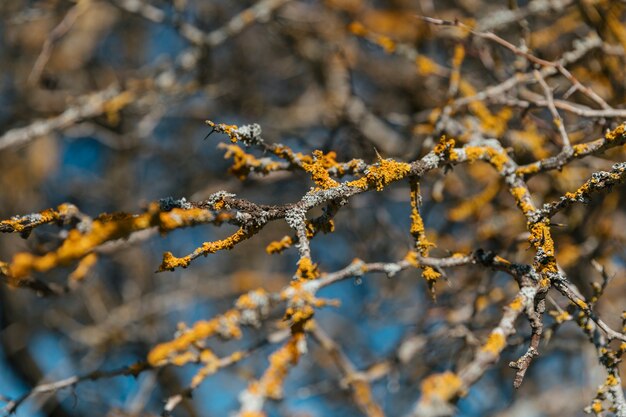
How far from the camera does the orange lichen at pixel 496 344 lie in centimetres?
100

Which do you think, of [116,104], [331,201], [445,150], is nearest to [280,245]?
[331,201]

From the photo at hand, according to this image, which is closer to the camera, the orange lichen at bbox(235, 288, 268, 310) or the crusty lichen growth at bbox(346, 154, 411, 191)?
the orange lichen at bbox(235, 288, 268, 310)

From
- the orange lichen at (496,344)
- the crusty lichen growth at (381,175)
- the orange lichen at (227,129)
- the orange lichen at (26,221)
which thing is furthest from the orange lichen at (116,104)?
the orange lichen at (496,344)

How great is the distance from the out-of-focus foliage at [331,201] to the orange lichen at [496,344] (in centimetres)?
1

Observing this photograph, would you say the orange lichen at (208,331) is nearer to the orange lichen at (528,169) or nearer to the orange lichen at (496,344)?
the orange lichen at (496,344)

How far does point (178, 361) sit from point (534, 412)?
312 centimetres

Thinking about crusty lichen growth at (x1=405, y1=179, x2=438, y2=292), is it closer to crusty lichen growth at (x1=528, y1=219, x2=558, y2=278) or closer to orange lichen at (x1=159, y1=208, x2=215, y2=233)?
crusty lichen growth at (x1=528, y1=219, x2=558, y2=278)

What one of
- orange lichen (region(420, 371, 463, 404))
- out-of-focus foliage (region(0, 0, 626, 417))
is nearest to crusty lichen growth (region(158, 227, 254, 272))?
out-of-focus foliage (region(0, 0, 626, 417))

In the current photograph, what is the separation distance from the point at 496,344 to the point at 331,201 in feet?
1.66

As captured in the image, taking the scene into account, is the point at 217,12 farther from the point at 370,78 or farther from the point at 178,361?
the point at 178,361

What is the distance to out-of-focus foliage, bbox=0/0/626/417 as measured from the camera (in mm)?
1260

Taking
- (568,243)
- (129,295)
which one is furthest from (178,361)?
(129,295)

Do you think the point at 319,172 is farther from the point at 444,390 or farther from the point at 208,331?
the point at 444,390

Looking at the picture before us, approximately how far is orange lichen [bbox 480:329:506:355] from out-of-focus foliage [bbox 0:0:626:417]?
0.01 m
